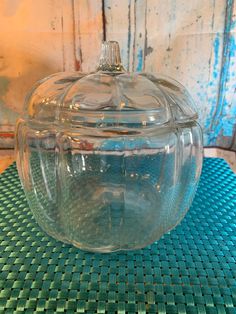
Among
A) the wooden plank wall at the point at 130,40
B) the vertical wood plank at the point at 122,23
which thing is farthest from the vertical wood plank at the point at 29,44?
the vertical wood plank at the point at 122,23

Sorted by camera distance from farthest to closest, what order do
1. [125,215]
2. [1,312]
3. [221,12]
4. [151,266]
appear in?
[221,12] → [125,215] → [151,266] → [1,312]

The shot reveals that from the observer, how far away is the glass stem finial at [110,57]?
672mm

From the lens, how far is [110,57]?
0.68 meters

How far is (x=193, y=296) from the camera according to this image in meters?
0.49

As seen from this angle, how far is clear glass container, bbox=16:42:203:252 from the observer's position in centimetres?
59

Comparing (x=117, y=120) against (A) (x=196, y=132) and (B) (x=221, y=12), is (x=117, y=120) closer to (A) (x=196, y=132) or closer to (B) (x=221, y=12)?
(A) (x=196, y=132)

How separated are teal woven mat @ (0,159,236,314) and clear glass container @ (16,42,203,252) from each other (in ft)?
0.12

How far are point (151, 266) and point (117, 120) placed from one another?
25 centimetres

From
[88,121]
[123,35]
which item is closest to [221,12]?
[123,35]

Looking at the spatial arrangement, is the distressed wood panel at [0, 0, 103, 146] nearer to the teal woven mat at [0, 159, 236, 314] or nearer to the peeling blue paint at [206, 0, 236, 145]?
the peeling blue paint at [206, 0, 236, 145]

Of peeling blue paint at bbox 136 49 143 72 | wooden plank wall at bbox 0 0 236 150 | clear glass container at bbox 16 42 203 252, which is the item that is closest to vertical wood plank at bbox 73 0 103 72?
wooden plank wall at bbox 0 0 236 150

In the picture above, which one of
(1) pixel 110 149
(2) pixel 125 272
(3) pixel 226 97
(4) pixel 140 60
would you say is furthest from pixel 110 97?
(3) pixel 226 97

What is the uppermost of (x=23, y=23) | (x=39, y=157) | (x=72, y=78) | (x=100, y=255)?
(x=23, y=23)

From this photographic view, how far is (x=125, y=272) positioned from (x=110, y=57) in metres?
0.41
